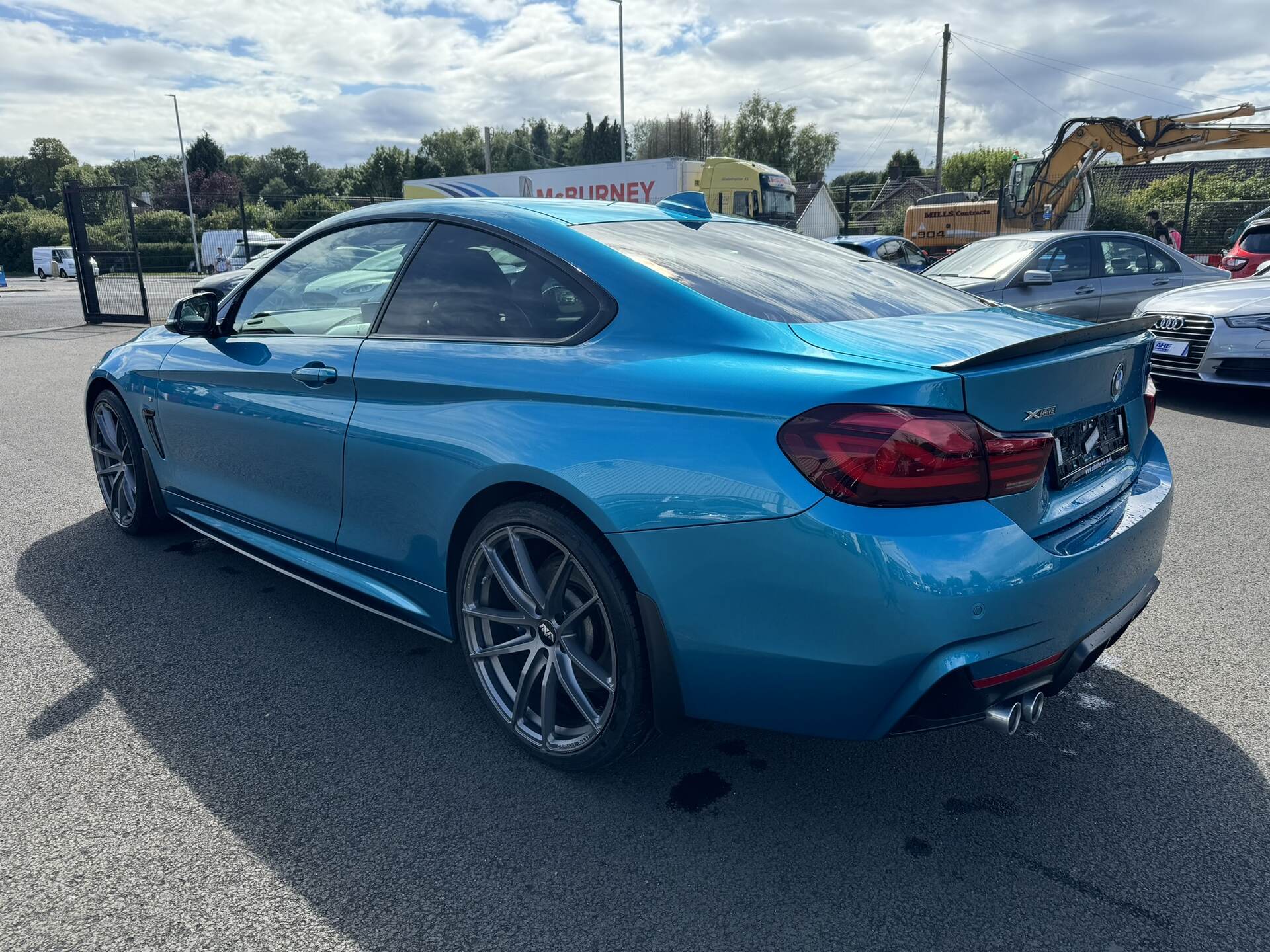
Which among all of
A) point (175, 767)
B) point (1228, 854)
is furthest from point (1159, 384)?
point (175, 767)

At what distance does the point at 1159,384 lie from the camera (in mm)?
8891

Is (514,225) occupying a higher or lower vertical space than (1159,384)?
higher

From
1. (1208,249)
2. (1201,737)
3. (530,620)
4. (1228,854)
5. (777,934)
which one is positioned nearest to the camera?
(777,934)

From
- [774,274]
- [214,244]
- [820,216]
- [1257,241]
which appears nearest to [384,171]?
[214,244]

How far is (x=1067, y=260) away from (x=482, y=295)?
8618 millimetres

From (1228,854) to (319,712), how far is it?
2.58 m

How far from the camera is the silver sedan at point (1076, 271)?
30.2 ft

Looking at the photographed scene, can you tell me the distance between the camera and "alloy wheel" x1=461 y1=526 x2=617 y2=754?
2.43 meters

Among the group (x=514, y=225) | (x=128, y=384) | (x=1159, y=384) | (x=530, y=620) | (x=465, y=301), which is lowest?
(x=1159, y=384)

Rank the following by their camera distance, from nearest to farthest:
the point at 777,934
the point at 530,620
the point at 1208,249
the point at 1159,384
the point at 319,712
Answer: the point at 777,934 → the point at 530,620 → the point at 319,712 → the point at 1159,384 → the point at 1208,249

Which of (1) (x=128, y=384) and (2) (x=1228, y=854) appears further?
(1) (x=128, y=384)

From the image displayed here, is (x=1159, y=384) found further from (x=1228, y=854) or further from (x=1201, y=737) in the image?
(x=1228, y=854)

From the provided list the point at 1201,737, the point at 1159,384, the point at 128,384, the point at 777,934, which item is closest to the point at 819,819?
the point at 777,934

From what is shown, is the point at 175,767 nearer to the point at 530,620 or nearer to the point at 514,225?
the point at 530,620
